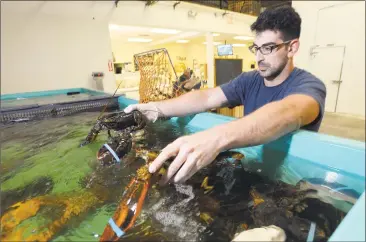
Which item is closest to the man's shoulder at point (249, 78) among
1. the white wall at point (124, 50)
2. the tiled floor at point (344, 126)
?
the tiled floor at point (344, 126)

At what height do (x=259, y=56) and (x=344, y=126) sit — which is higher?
(x=259, y=56)

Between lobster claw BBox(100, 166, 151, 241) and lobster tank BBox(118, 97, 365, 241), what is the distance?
2.04 ft

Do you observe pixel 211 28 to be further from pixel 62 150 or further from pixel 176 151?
pixel 176 151

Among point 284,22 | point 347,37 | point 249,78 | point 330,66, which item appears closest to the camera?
point 284,22

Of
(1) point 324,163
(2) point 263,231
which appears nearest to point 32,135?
(2) point 263,231

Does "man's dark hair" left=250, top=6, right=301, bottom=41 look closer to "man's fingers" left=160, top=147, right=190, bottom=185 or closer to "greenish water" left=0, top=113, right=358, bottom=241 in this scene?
"greenish water" left=0, top=113, right=358, bottom=241

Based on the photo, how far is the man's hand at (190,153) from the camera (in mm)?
837

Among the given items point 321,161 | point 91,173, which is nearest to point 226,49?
point 321,161

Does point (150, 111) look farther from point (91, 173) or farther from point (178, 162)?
point (178, 162)

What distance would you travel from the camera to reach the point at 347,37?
17.7ft

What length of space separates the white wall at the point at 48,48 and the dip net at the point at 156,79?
3.11 metres

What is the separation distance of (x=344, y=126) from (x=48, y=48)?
6.87 m

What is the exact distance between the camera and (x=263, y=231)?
0.66 meters

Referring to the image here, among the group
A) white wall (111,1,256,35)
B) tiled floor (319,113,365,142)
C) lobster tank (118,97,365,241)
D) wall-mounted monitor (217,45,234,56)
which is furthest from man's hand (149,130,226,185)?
white wall (111,1,256,35)
